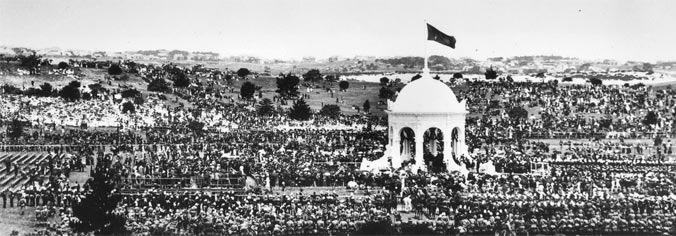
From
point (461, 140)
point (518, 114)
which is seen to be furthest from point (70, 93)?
point (461, 140)

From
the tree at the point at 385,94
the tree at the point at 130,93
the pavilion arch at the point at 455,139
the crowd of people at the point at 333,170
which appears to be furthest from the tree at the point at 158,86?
the pavilion arch at the point at 455,139

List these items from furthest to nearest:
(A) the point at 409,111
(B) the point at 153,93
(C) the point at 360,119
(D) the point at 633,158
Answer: (B) the point at 153,93, (C) the point at 360,119, (D) the point at 633,158, (A) the point at 409,111

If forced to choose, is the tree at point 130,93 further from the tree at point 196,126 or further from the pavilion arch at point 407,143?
the pavilion arch at point 407,143

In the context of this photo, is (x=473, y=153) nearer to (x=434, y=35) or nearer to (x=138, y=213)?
(x=434, y=35)

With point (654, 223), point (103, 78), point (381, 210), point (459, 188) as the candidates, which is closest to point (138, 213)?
point (381, 210)

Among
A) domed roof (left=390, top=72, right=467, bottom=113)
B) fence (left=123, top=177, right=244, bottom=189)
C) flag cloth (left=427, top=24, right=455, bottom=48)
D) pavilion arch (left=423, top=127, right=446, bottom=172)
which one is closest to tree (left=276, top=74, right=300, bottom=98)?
pavilion arch (left=423, top=127, right=446, bottom=172)

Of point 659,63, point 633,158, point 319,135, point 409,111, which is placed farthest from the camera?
point 659,63

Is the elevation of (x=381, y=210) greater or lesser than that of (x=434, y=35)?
lesser
